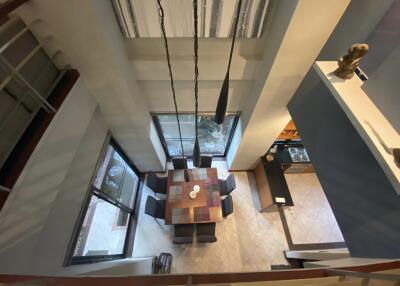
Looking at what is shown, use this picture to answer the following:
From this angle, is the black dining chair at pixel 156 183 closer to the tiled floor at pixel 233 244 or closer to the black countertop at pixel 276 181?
the tiled floor at pixel 233 244

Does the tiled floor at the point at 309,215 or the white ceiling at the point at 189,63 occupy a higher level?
the white ceiling at the point at 189,63

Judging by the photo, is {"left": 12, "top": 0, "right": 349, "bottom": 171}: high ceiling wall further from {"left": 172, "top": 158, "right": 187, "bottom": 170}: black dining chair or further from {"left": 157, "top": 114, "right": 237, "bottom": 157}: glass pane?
{"left": 172, "top": 158, "right": 187, "bottom": 170}: black dining chair

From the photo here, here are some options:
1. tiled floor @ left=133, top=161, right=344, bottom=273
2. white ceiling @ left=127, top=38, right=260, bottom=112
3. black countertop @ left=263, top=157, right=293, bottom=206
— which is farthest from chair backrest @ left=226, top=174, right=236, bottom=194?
white ceiling @ left=127, top=38, right=260, bottom=112

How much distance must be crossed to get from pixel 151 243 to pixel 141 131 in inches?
93.2

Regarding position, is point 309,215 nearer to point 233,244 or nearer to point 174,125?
point 233,244

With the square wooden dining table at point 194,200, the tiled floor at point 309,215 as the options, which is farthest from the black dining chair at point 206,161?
the tiled floor at point 309,215

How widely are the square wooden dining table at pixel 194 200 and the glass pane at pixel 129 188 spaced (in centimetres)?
97

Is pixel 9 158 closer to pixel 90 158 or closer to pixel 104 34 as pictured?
pixel 90 158

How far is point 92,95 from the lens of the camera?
2346 millimetres

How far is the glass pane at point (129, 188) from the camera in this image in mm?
3803

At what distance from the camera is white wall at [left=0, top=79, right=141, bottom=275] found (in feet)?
4.53

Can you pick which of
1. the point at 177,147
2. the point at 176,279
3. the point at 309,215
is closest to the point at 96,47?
the point at 176,279

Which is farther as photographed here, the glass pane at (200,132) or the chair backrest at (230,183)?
the glass pane at (200,132)

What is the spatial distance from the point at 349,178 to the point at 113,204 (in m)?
3.51
